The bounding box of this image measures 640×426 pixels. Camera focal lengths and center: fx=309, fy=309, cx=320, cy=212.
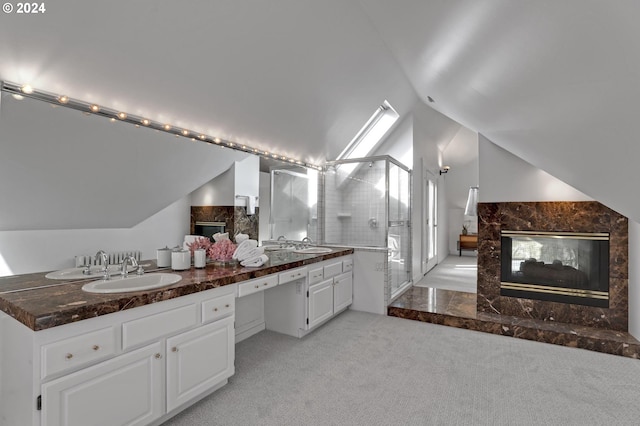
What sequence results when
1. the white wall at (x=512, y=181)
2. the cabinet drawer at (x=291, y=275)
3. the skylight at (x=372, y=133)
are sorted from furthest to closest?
the skylight at (x=372, y=133), the white wall at (x=512, y=181), the cabinet drawer at (x=291, y=275)

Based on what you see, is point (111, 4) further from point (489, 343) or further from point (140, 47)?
point (489, 343)

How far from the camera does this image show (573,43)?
3.62 feet

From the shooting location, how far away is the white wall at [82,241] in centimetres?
153

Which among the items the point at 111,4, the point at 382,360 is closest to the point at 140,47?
the point at 111,4

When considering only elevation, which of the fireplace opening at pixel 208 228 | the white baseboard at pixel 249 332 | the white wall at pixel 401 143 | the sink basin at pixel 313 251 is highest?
the white wall at pixel 401 143

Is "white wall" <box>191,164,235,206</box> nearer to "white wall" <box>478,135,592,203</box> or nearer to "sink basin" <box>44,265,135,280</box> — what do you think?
"sink basin" <box>44,265,135,280</box>

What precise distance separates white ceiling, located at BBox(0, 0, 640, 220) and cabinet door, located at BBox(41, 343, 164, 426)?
152 centimetres

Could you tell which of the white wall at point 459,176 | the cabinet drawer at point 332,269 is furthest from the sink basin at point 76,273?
the white wall at point 459,176

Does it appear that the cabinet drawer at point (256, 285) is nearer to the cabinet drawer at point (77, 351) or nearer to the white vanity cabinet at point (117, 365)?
the white vanity cabinet at point (117, 365)

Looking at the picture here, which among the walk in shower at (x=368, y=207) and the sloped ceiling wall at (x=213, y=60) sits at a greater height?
the sloped ceiling wall at (x=213, y=60)

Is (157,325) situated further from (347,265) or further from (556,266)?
(556,266)

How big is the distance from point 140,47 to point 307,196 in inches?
113

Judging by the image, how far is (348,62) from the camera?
308 cm

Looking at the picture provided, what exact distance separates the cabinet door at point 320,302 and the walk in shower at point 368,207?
0.93m
